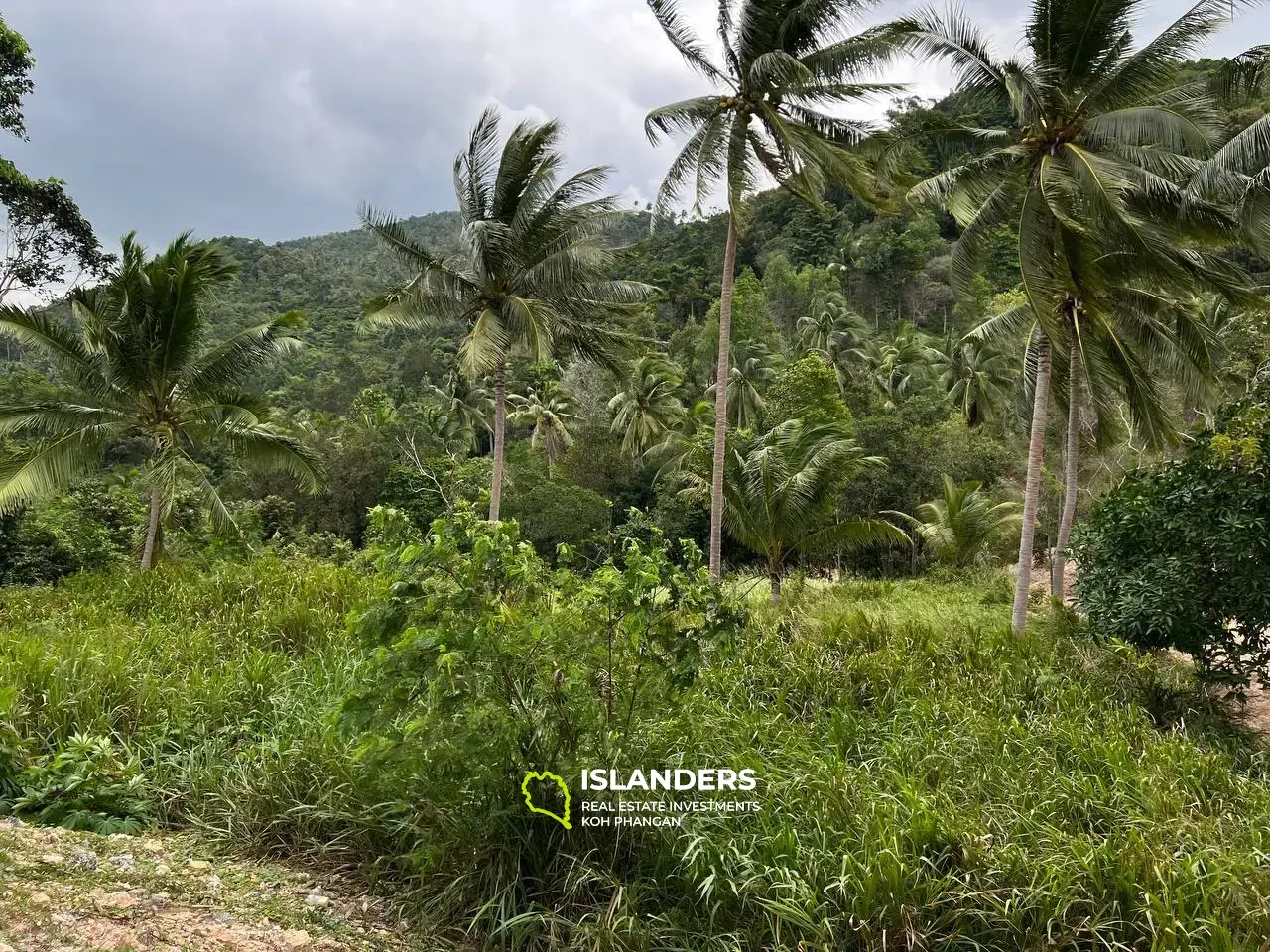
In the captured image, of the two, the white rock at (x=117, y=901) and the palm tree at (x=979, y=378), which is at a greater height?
the palm tree at (x=979, y=378)

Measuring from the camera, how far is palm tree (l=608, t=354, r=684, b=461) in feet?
94.9

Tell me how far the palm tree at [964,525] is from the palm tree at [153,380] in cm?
1624

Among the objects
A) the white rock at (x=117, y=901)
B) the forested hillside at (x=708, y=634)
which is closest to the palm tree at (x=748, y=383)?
the forested hillside at (x=708, y=634)

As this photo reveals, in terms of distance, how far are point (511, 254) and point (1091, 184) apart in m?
9.17

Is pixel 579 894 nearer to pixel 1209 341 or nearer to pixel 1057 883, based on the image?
pixel 1057 883

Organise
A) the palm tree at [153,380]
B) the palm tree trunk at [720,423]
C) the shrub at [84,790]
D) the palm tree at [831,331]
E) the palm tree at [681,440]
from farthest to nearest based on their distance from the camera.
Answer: the palm tree at [831,331]
the palm tree at [681,440]
the palm tree trunk at [720,423]
the palm tree at [153,380]
the shrub at [84,790]

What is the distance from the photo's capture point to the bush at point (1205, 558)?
21.4 feet

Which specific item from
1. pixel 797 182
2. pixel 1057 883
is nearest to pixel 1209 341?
pixel 797 182

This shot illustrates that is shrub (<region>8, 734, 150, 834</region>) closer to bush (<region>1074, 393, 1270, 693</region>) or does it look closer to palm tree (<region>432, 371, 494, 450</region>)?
bush (<region>1074, 393, 1270, 693</region>)

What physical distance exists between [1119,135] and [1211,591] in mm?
5229

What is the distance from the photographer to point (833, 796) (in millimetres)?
4008

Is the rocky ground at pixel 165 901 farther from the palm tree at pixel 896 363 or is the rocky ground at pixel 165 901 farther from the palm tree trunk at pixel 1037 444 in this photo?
the palm tree at pixel 896 363

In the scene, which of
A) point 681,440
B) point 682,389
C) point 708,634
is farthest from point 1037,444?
point 682,389

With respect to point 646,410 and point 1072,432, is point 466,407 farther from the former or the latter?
point 1072,432
